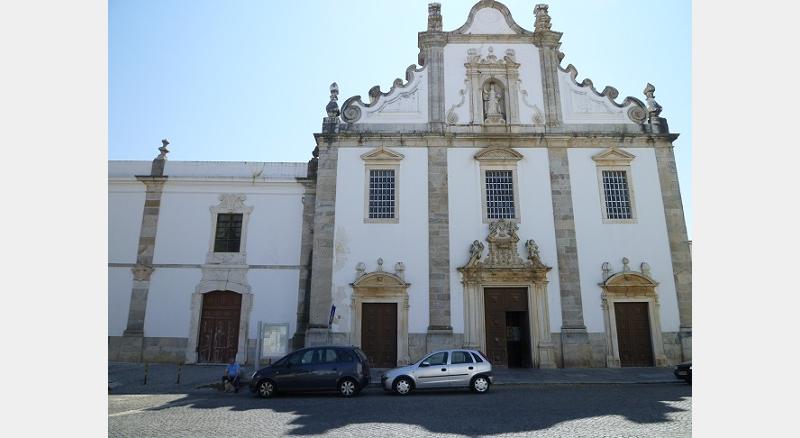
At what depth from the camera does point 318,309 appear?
55.6 feet

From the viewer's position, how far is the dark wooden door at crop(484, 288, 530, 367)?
16969mm

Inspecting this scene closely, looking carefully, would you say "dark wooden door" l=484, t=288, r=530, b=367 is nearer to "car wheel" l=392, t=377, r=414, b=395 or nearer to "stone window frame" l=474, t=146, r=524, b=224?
"stone window frame" l=474, t=146, r=524, b=224

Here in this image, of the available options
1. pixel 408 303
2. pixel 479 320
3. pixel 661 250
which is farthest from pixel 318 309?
pixel 661 250

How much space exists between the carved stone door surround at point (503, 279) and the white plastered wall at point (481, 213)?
0.23 metres

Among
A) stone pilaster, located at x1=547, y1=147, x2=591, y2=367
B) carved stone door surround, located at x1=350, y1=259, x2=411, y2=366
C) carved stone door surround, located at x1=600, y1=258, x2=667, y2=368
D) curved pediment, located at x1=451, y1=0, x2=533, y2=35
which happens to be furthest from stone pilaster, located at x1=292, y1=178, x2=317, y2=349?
carved stone door surround, located at x1=600, y1=258, x2=667, y2=368

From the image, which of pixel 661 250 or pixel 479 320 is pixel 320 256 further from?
pixel 661 250

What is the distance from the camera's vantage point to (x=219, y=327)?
1850cm

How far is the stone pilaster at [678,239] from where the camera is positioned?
1691 centimetres

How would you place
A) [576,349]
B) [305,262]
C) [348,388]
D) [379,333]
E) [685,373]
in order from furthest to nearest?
1. [305,262]
2. [379,333]
3. [576,349]
4. [685,373]
5. [348,388]

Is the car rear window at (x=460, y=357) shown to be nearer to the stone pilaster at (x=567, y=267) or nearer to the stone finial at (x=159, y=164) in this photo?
the stone pilaster at (x=567, y=267)

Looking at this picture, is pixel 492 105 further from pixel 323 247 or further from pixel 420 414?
pixel 420 414

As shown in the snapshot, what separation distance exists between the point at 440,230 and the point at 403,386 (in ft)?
23.9

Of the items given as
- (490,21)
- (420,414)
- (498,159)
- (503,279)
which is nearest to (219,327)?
(503,279)

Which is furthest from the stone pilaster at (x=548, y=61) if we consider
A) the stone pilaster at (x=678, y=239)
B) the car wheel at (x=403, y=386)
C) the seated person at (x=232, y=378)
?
the seated person at (x=232, y=378)
